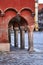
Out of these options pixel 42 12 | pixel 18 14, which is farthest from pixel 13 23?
pixel 42 12

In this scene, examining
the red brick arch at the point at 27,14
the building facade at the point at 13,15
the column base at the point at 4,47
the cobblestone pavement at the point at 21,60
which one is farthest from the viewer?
the red brick arch at the point at 27,14

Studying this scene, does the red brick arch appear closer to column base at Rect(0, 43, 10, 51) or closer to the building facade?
the building facade

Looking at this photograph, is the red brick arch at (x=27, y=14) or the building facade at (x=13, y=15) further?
the red brick arch at (x=27, y=14)

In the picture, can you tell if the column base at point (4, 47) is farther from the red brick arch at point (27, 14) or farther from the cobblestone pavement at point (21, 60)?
the cobblestone pavement at point (21, 60)


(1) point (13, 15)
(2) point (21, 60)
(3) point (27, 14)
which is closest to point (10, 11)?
(1) point (13, 15)

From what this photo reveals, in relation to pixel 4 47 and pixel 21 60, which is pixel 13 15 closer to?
pixel 4 47

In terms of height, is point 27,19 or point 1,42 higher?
point 27,19

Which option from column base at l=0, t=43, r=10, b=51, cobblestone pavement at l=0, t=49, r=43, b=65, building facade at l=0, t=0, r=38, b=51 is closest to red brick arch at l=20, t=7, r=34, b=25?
building facade at l=0, t=0, r=38, b=51

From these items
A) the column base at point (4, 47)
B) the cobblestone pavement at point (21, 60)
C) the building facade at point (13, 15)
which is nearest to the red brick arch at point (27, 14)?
the building facade at point (13, 15)

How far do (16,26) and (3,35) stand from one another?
2.72 meters

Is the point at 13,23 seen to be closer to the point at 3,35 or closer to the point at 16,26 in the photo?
the point at 16,26

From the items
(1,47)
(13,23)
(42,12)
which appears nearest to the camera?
(1,47)

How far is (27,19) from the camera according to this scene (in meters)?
16.1

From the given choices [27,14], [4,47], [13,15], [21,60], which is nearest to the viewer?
[21,60]
